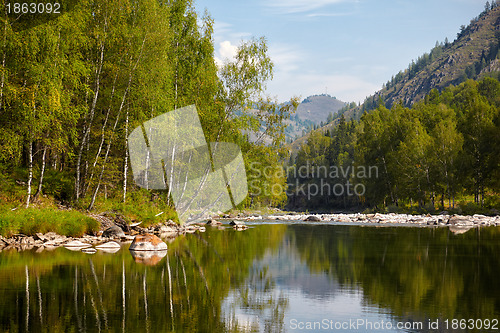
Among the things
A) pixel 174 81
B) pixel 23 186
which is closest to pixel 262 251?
pixel 23 186

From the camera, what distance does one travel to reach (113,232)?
1099 inches

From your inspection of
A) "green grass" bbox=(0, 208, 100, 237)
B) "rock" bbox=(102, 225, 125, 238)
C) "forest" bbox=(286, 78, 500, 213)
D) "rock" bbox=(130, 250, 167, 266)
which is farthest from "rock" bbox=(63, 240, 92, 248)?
"forest" bbox=(286, 78, 500, 213)

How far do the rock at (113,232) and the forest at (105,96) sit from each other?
276 cm

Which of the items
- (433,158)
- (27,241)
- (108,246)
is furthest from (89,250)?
(433,158)

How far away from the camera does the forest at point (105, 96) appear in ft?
73.6

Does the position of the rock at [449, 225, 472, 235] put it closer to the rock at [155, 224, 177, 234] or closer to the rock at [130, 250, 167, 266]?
the rock at [155, 224, 177, 234]

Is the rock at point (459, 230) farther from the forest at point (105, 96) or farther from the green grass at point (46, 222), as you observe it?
the green grass at point (46, 222)

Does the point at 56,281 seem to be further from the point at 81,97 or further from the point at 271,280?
the point at 81,97

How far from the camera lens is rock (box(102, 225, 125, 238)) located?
91.0ft

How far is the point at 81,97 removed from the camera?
30.7 meters

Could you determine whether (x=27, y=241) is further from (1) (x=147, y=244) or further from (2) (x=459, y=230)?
(2) (x=459, y=230)

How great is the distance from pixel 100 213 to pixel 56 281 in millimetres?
16433

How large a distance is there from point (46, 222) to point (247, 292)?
15.6m

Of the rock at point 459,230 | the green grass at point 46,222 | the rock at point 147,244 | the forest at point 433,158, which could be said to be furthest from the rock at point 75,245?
the forest at point 433,158
